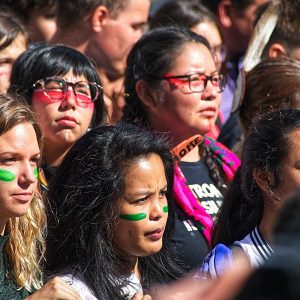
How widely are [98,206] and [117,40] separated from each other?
2.12 metres

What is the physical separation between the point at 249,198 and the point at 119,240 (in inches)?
22.2

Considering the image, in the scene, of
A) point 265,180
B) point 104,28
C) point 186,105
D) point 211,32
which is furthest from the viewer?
point 211,32

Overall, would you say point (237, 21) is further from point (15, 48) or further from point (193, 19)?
point (15, 48)

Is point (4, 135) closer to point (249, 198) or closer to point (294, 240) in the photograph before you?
point (249, 198)

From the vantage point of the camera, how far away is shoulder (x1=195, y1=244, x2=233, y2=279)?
107 inches

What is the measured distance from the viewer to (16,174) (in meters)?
2.68

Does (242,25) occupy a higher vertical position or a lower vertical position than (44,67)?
lower

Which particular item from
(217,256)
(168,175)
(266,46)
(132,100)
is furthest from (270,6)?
(217,256)

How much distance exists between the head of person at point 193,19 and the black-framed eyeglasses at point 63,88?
1566 millimetres

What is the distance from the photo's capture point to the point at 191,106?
3920 millimetres

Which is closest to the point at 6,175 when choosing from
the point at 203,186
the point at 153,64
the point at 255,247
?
the point at 255,247

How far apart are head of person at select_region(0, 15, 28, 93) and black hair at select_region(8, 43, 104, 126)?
49 cm

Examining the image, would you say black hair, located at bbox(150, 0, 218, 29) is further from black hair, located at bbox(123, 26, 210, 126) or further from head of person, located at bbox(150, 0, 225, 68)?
black hair, located at bbox(123, 26, 210, 126)

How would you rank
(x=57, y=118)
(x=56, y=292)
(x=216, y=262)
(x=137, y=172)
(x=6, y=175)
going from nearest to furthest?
1. (x=56, y=292)
2. (x=6, y=175)
3. (x=216, y=262)
4. (x=137, y=172)
5. (x=57, y=118)
